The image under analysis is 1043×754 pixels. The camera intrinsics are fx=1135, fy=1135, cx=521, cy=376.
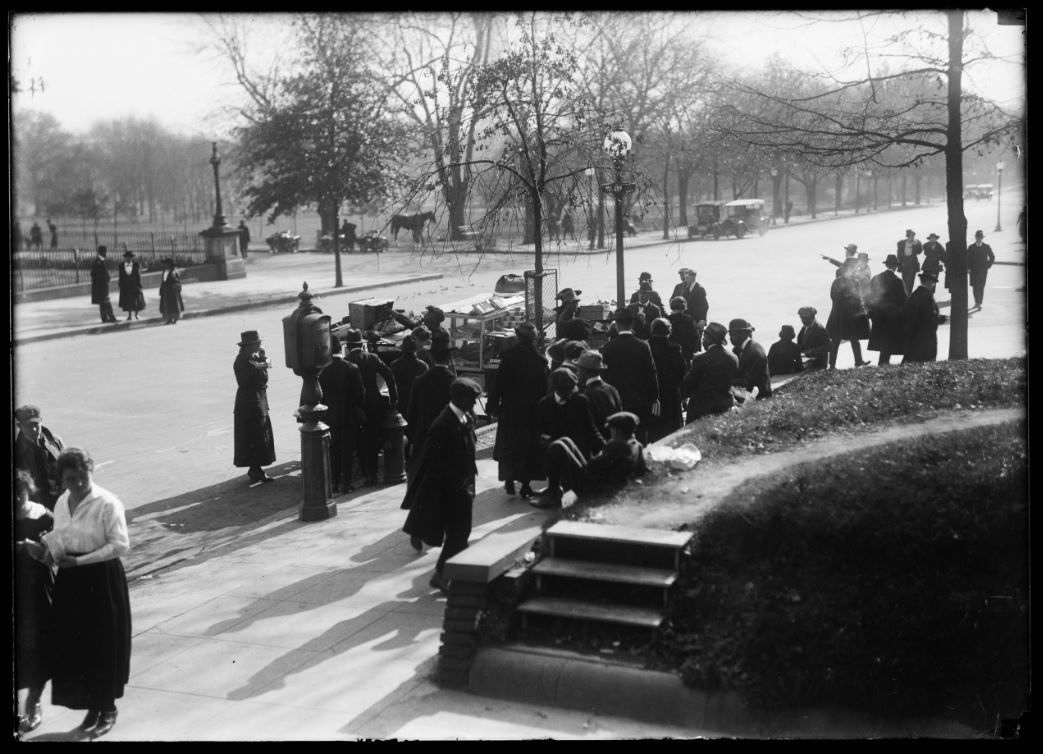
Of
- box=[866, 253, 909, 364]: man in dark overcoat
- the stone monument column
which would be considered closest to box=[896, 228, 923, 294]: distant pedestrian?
box=[866, 253, 909, 364]: man in dark overcoat

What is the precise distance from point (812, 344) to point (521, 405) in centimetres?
606

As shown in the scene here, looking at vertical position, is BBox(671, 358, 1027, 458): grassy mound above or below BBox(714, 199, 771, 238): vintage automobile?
below

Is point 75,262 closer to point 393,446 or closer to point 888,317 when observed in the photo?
point 393,446

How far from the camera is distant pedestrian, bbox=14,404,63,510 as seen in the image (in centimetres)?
871

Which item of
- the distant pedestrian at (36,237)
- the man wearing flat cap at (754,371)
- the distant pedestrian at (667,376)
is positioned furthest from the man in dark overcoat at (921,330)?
the distant pedestrian at (36,237)

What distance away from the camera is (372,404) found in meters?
12.3

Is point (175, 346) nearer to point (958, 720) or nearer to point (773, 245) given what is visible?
point (958, 720)

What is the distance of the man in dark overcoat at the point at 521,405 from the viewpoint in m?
10.7

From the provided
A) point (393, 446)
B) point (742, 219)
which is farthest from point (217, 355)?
point (742, 219)

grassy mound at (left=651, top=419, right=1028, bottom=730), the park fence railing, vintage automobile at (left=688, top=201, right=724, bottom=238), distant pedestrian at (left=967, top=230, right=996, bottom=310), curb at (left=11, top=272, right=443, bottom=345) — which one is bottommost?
grassy mound at (left=651, top=419, right=1028, bottom=730)

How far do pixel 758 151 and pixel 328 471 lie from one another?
312 inches

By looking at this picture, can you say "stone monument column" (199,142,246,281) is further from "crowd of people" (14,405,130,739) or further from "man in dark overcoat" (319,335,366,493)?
"crowd of people" (14,405,130,739)

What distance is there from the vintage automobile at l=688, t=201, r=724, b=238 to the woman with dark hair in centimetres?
5070

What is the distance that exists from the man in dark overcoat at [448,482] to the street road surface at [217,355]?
10.8 feet
